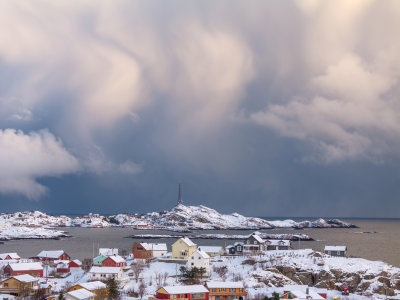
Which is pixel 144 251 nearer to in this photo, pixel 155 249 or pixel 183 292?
pixel 155 249

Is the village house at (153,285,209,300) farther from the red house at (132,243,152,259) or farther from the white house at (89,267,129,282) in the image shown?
the red house at (132,243,152,259)

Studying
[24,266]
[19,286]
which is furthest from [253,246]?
[19,286]

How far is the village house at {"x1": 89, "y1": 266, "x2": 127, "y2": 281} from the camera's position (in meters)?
62.1

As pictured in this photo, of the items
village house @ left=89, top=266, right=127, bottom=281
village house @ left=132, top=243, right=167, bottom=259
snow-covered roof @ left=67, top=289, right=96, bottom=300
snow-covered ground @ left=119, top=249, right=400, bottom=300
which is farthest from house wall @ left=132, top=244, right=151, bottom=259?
snow-covered roof @ left=67, top=289, right=96, bottom=300

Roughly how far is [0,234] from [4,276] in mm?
130766

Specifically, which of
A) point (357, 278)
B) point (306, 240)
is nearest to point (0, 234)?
point (306, 240)

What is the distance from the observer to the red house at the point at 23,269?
219ft

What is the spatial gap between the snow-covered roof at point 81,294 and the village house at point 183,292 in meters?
6.94

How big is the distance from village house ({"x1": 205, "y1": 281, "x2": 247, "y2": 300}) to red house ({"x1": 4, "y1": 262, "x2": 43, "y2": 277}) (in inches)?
1020

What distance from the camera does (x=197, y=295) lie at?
54062mm

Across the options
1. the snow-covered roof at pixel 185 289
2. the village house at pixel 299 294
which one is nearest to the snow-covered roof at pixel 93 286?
the snow-covered roof at pixel 185 289

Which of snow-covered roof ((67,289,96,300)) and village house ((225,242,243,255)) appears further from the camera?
village house ((225,242,243,255))

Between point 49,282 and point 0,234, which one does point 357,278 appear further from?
point 0,234

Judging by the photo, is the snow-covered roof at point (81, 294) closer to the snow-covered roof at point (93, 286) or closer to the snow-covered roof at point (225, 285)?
the snow-covered roof at point (93, 286)
